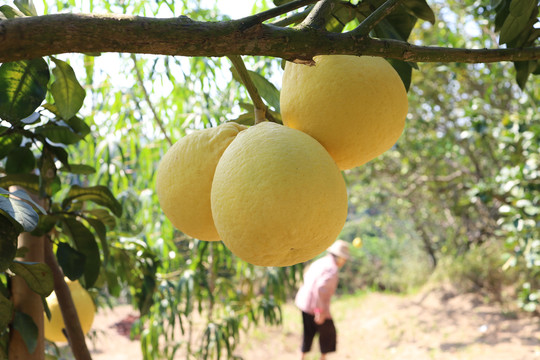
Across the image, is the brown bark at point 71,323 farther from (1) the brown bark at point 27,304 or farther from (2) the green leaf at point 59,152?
(2) the green leaf at point 59,152

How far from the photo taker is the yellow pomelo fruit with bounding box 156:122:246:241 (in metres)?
0.55

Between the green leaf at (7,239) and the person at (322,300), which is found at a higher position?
the green leaf at (7,239)

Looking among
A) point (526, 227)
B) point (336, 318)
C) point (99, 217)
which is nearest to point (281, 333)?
point (336, 318)

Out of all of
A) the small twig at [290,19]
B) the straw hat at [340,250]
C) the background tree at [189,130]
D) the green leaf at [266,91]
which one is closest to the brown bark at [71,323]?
the background tree at [189,130]

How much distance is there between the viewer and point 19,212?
57cm

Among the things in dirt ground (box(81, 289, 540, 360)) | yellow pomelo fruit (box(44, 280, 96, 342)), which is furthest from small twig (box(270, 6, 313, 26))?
dirt ground (box(81, 289, 540, 360))

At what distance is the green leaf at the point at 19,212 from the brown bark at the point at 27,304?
1.18 feet

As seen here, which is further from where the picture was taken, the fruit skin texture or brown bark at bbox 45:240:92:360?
brown bark at bbox 45:240:92:360

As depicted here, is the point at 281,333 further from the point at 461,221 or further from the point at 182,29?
the point at 182,29

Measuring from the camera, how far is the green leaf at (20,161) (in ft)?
3.02

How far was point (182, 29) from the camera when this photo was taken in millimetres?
386

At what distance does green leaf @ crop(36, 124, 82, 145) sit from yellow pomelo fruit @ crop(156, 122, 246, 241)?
47 centimetres

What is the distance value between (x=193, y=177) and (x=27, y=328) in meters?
0.52

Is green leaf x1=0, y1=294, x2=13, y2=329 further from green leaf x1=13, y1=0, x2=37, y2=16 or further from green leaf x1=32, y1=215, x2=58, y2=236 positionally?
green leaf x1=13, y1=0, x2=37, y2=16
